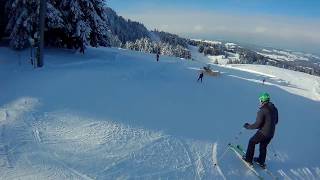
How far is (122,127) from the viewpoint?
12.0 m

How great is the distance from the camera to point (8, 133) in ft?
34.9

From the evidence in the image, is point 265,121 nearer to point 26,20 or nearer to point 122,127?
point 122,127

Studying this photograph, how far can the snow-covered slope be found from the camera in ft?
31.3

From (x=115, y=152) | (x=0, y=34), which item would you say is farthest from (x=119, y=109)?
(x=0, y=34)

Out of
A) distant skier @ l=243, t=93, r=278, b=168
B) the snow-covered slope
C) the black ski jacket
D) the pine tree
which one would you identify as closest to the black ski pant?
distant skier @ l=243, t=93, r=278, b=168

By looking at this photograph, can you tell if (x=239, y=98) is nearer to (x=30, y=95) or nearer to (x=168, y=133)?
(x=168, y=133)

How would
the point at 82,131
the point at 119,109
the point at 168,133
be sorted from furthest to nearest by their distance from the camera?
the point at 119,109 → the point at 168,133 → the point at 82,131

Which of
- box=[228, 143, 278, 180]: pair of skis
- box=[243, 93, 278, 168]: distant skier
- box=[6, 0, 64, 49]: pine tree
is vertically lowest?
box=[228, 143, 278, 180]: pair of skis

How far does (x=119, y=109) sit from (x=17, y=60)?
827 centimetres

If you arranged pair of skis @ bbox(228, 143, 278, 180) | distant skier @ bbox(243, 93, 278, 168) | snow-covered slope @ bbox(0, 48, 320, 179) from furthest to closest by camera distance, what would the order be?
pair of skis @ bbox(228, 143, 278, 180) < distant skier @ bbox(243, 93, 278, 168) < snow-covered slope @ bbox(0, 48, 320, 179)

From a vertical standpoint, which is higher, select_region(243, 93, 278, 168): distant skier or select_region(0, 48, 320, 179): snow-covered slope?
select_region(243, 93, 278, 168): distant skier

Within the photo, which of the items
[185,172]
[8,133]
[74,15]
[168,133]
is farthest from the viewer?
[74,15]

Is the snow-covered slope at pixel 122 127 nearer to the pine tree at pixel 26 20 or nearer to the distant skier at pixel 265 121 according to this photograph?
the pine tree at pixel 26 20

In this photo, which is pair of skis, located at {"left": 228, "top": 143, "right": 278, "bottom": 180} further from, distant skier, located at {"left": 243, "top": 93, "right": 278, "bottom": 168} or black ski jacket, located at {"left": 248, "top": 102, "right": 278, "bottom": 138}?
black ski jacket, located at {"left": 248, "top": 102, "right": 278, "bottom": 138}
